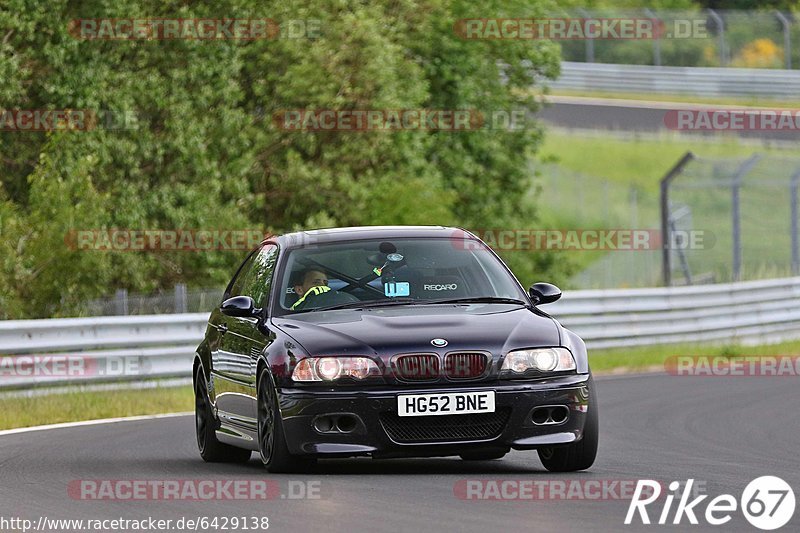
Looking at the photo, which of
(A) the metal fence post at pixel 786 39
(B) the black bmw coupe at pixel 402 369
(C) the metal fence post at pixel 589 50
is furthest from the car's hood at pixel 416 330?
Result: (C) the metal fence post at pixel 589 50

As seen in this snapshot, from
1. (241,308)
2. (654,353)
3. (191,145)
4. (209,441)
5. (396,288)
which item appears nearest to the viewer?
(396,288)

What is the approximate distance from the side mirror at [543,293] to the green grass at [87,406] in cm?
638

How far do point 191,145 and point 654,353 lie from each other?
768 centimetres

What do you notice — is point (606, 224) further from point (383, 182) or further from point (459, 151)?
point (383, 182)

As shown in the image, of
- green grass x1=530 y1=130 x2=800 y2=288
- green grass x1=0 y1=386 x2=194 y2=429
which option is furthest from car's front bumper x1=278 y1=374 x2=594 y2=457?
green grass x1=530 y1=130 x2=800 y2=288

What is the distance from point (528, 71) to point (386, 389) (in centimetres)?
3119

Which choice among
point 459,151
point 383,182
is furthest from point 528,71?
point 383,182

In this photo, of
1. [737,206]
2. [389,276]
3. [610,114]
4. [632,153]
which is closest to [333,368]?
[389,276]

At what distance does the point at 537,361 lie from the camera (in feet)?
33.1

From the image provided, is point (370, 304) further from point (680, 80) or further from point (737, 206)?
point (680, 80)

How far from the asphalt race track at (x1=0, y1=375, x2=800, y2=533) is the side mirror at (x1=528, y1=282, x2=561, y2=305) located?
99 cm

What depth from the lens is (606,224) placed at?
45.5 m

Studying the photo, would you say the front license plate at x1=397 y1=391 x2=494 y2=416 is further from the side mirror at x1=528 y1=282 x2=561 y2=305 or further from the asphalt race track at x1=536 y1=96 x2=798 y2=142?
the asphalt race track at x1=536 y1=96 x2=798 y2=142

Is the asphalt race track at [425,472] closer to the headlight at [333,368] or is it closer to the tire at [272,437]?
the tire at [272,437]
